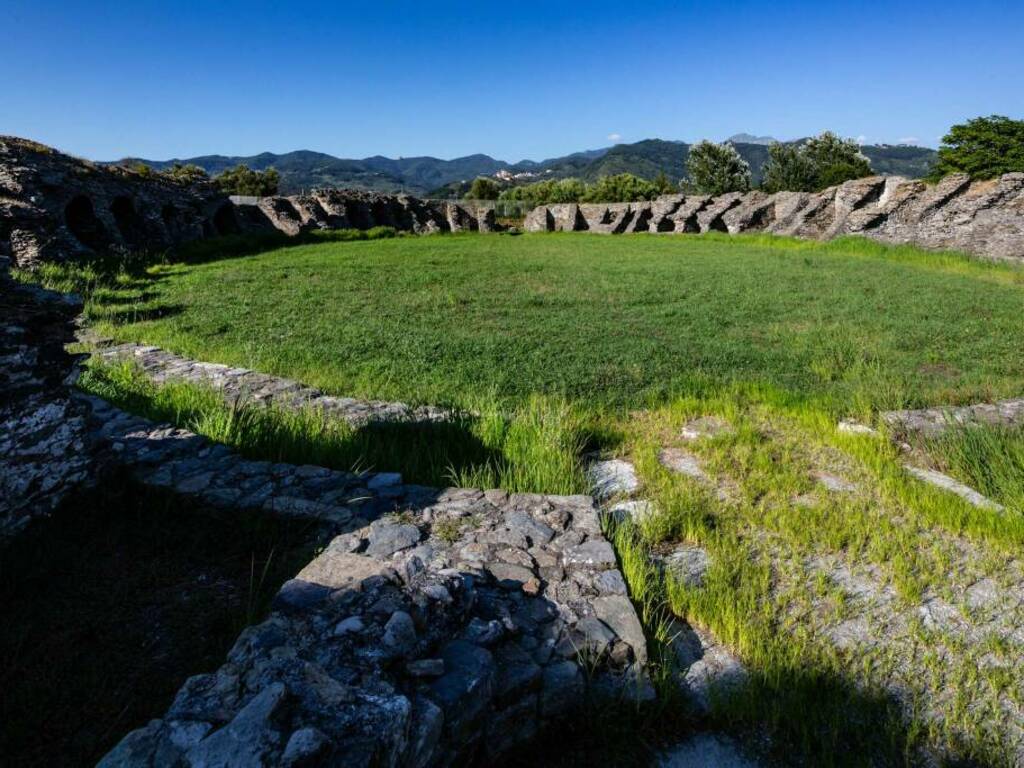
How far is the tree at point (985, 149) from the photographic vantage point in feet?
119

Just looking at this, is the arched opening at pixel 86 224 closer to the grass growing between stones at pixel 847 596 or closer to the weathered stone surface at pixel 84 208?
the weathered stone surface at pixel 84 208

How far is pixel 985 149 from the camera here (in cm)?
3766

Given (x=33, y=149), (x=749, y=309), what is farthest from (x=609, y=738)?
(x=33, y=149)

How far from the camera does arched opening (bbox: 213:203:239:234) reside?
965 inches

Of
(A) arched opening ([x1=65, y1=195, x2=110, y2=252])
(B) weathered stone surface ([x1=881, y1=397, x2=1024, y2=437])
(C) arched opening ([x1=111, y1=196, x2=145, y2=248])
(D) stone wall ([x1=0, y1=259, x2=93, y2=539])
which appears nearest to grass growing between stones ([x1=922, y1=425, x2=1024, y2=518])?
(B) weathered stone surface ([x1=881, y1=397, x2=1024, y2=437])

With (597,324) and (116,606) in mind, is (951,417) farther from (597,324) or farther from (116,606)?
(116,606)

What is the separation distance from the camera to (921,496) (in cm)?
414

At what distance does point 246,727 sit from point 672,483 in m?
3.32

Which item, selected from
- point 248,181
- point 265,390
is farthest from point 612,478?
point 248,181

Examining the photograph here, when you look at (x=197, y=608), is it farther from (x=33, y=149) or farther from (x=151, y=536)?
(x=33, y=149)

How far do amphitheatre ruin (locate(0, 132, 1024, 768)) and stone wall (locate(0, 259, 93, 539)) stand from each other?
17 millimetres

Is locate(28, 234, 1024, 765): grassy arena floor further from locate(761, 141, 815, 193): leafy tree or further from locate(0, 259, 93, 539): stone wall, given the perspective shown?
locate(761, 141, 815, 193): leafy tree

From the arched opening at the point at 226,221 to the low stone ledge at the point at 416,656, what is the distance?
24.4 m

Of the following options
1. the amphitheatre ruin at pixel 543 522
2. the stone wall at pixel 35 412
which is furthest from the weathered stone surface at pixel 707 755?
the stone wall at pixel 35 412
